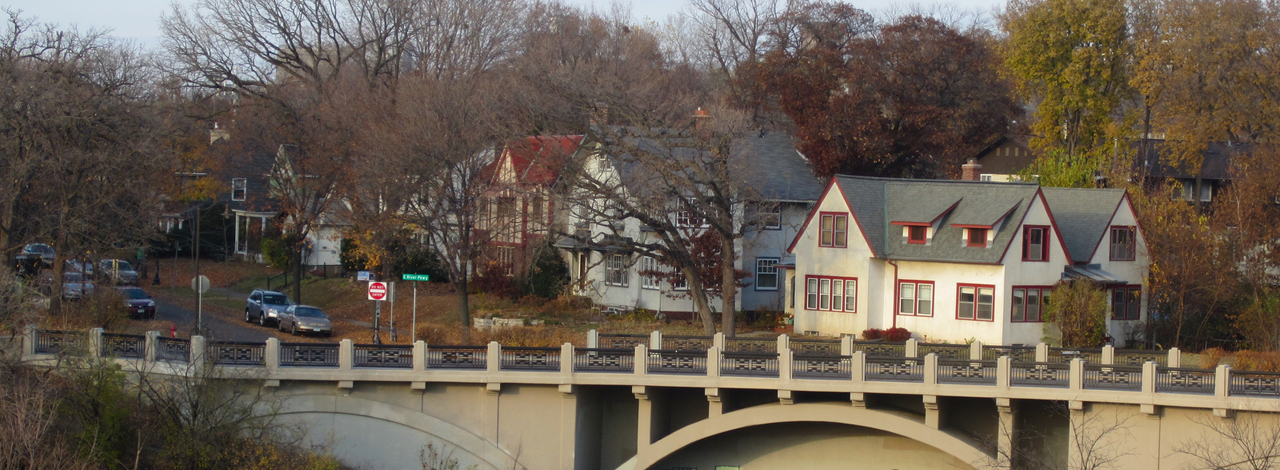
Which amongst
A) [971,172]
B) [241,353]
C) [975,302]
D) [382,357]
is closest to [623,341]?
[382,357]

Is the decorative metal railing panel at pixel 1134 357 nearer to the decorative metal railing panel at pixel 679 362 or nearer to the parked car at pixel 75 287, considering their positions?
the decorative metal railing panel at pixel 679 362

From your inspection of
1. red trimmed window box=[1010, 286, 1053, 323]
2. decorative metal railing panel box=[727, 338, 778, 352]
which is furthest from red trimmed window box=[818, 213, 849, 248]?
decorative metal railing panel box=[727, 338, 778, 352]

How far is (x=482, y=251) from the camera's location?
40.4 meters

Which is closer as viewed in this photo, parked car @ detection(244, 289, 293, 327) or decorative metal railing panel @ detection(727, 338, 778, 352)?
decorative metal railing panel @ detection(727, 338, 778, 352)

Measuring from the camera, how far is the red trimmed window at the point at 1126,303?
125ft

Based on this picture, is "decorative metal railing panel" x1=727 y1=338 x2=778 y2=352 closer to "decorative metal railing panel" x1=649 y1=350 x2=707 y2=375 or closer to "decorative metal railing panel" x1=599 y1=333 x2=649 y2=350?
"decorative metal railing panel" x1=599 y1=333 x2=649 y2=350

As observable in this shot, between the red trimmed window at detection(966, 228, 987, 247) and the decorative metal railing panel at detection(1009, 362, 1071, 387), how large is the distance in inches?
440

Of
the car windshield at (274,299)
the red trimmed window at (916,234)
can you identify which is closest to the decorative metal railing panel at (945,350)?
the red trimmed window at (916,234)

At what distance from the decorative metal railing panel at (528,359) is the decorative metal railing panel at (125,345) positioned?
8.51 m

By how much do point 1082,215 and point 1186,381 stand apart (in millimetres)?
15187

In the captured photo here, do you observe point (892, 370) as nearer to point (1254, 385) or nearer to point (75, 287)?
point (1254, 385)

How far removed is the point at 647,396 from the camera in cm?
2769

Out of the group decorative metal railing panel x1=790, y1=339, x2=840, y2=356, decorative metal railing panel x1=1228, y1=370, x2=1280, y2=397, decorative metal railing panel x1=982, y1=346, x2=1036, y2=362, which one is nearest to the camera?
decorative metal railing panel x1=1228, y1=370, x2=1280, y2=397

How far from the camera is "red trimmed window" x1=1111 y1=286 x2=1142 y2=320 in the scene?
3825 centimetres
